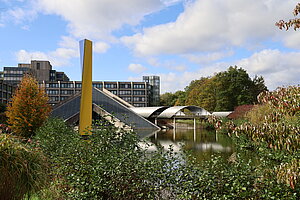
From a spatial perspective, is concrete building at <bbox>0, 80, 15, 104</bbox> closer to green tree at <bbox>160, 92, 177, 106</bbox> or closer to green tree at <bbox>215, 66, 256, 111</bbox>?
green tree at <bbox>215, 66, 256, 111</bbox>

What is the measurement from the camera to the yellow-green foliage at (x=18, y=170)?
3.50 m

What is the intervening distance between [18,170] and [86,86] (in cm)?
769

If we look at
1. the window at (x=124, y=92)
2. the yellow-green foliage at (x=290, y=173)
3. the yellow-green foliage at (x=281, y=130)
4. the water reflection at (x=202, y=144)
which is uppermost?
the window at (x=124, y=92)

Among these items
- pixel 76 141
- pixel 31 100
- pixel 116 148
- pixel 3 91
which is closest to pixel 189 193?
pixel 116 148

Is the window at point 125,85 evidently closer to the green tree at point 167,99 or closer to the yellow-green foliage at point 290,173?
the green tree at point 167,99

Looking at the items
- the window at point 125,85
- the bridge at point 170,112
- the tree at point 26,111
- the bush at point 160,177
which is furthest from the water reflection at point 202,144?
the window at point 125,85

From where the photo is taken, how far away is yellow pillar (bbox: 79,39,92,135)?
1079 cm

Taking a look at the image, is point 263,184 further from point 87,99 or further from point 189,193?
point 87,99

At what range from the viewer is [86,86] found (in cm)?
1103

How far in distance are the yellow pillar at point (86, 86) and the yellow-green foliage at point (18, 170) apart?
22.9 ft

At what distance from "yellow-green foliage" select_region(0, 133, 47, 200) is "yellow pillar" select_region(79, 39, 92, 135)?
6971mm

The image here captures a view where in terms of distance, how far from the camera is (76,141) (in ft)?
17.5

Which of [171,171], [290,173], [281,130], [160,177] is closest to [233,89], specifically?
[171,171]

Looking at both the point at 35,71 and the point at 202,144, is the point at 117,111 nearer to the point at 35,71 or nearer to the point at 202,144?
the point at 202,144
